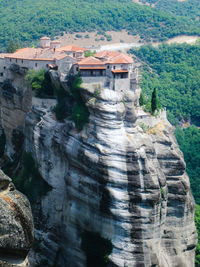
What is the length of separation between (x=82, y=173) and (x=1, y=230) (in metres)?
22.3

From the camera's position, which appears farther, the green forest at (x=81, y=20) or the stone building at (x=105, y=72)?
the green forest at (x=81, y=20)

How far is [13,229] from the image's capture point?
14047 millimetres

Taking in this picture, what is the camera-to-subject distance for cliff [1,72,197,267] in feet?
112

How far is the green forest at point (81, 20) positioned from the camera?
9456 cm

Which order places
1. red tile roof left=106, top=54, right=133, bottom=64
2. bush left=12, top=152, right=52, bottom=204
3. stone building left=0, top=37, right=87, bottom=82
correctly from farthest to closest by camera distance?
bush left=12, top=152, right=52, bottom=204 → stone building left=0, top=37, right=87, bottom=82 → red tile roof left=106, top=54, right=133, bottom=64

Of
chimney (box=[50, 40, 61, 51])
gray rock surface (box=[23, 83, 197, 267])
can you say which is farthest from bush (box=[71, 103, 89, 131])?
chimney (box=[50, 40, 61, 51])

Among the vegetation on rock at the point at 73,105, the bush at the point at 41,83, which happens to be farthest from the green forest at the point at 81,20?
the vegetation on rock at the point at 73,105

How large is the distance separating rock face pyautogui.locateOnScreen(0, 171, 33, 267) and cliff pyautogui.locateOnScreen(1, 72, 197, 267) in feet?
63.5

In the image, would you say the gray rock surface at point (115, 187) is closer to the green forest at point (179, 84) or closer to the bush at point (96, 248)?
the bush at point (96, 248)

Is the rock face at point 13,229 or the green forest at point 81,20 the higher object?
the green forest at point 81,20

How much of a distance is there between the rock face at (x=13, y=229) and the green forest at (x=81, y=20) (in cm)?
7712

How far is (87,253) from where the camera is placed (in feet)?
120

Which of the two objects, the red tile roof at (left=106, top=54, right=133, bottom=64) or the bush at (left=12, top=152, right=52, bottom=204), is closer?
the red tile roof at (left=106, top=54, right=133, bottom=64)

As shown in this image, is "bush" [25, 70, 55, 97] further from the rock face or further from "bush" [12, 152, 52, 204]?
the rock face
